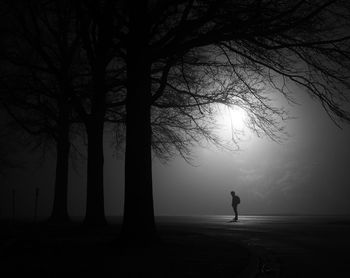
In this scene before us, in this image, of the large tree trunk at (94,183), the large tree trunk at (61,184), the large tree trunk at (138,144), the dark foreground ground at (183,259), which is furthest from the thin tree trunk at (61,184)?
the large tree trunk at (138,144)

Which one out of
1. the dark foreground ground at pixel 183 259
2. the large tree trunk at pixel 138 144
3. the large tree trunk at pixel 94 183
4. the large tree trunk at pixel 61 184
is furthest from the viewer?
the large tree trunk at pixel 61 184

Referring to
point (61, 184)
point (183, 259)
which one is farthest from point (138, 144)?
point (61, 184)

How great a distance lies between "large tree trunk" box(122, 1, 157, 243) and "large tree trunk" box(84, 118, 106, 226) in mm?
6721

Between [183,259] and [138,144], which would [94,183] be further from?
[183,259]

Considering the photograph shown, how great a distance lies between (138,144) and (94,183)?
7048mm

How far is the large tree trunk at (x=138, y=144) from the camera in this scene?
384 inches

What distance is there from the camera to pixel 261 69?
12016 millimetres

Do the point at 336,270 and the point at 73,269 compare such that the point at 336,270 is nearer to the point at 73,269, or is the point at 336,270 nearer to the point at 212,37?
the point at 73,269

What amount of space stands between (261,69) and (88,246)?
637 cm

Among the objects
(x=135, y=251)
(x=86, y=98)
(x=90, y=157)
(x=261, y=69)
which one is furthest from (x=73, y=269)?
(x=86, y=98)

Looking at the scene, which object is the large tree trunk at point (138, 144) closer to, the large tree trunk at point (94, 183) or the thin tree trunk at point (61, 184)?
the large tree trunk at point (94, 183)

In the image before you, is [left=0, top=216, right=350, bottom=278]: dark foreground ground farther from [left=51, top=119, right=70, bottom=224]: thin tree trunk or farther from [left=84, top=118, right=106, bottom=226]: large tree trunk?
[left=51, top=119, right=70, bottom=224]: thin tree trunk

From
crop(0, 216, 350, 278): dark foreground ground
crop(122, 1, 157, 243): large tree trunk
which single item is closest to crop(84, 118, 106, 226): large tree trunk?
crop(0, 216, 350, 278): dark foreground ground

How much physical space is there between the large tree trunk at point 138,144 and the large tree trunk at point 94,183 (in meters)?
6.72
